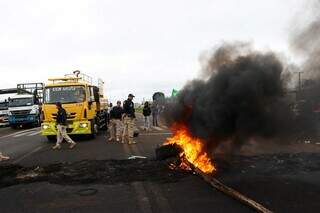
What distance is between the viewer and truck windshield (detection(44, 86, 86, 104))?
772 inches

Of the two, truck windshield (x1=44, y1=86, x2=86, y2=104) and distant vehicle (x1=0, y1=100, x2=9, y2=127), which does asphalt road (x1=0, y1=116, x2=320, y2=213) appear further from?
distant vehicle (x1=0, y1=100, x2=9, y2=127)

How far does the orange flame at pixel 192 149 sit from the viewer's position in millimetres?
10445

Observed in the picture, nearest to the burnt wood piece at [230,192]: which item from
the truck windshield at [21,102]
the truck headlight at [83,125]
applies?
the truck headlight at [83,125]

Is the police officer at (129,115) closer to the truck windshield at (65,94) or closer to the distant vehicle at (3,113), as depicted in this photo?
the truck windshield at (65,94)

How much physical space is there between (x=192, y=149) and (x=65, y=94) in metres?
10.1

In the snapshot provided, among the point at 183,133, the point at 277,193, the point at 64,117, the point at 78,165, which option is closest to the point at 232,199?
the point at 277,193

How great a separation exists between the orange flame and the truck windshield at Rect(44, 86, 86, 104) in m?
8.82

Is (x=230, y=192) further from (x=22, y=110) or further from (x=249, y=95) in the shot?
(x=22, y=110)

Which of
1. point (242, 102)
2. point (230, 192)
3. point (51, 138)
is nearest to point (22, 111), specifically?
point (51, 138)

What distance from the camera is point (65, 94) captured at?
19797 mm

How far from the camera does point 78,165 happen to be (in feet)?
38.5

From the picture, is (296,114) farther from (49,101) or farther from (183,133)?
(49,101)

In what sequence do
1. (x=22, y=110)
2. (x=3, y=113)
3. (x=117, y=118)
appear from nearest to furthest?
(x=117, y=118) → (x=22, y=110) → (x=3, y=113)

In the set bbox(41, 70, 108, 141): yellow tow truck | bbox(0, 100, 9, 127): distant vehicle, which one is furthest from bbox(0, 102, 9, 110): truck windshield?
bbox(41, 70, 108, 141): yellow tow truck
